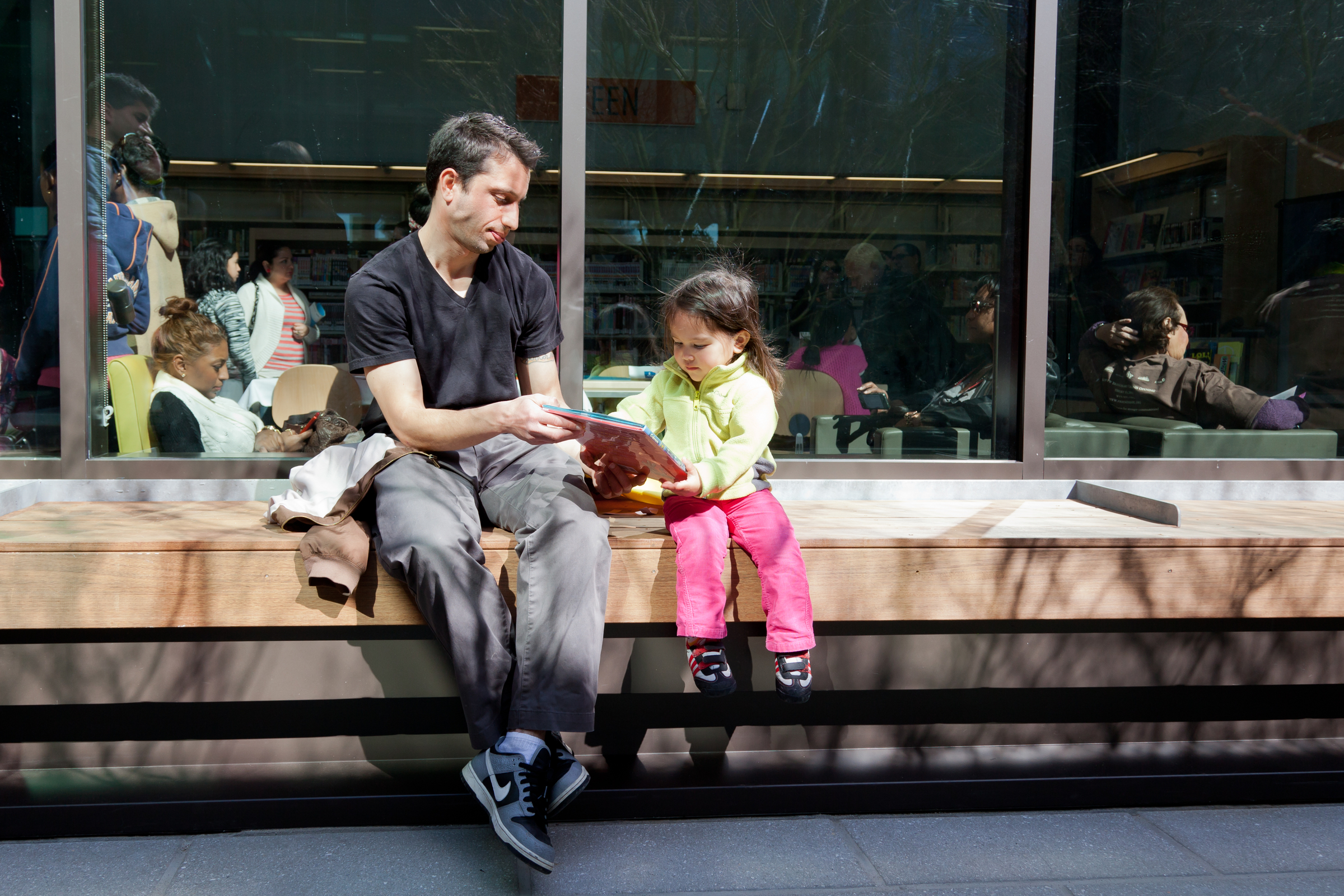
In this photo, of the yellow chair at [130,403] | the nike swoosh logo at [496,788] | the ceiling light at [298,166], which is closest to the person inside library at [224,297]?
the yellow chair at [130,403]

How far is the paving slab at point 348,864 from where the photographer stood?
6.76ft

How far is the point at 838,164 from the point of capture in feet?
14.5

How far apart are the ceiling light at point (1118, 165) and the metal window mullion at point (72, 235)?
3306mm

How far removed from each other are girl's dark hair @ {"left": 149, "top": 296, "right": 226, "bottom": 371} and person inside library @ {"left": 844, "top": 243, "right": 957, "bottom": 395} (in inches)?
98.3

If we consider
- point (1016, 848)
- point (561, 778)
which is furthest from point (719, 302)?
point (1016, 848)

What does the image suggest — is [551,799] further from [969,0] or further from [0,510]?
[969,0]

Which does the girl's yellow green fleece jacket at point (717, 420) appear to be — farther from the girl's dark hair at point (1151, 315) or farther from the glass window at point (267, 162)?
the girl's dark hair at point (1151, 315)

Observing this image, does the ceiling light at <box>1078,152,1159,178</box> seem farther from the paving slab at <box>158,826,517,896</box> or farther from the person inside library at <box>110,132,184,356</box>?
the person inside library at <box>110,132,184,356</box>

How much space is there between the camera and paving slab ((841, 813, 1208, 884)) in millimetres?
2191

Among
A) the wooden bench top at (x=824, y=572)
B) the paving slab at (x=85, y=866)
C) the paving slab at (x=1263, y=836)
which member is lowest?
the paving slab at (x=1263, y=836)

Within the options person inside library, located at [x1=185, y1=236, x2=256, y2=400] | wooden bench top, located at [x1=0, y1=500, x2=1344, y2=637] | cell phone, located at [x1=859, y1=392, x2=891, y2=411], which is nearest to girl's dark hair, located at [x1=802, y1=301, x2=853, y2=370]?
cell phone, located at [x1=859, y1=392, x2=891, y2=411]

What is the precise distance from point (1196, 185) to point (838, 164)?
145cm

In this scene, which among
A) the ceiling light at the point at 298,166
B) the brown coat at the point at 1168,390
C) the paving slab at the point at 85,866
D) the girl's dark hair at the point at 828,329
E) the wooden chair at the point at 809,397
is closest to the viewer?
the paving slab at the point at 85,866

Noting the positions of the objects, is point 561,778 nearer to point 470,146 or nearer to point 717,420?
point 717,420
